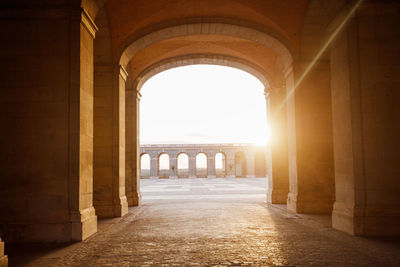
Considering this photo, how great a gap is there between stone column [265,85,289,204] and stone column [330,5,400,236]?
5.06 m

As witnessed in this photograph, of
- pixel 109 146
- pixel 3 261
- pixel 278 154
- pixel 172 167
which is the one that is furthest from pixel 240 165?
pixel 3 261

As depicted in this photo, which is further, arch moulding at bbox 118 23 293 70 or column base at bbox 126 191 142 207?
column base at bbox 126 191 142 207

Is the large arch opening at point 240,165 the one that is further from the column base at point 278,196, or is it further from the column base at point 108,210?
the column base at point 108,210

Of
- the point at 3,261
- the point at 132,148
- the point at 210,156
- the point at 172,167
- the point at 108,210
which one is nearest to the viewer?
the point at 3,261

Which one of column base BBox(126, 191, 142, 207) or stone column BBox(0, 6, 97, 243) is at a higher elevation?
stone column BBox(0, 6, 97, 243)

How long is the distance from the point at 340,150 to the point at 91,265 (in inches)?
202

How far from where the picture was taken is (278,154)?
1181 cm

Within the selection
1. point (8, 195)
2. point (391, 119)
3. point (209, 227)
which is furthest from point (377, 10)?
point (8, 195)

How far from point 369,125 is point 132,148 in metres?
8.29

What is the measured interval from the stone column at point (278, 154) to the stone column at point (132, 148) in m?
5.01

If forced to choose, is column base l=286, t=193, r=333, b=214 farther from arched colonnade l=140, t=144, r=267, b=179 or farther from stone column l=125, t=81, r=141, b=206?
arched colonnade l=140, t=144, r=267, b=179

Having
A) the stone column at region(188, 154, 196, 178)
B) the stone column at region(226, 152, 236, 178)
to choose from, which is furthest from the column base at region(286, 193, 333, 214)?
the stone column at region(226, 152, 236, 178)

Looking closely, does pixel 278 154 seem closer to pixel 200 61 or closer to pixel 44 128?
pixel 200 61

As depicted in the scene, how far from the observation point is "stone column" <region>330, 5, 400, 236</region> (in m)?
5.90
